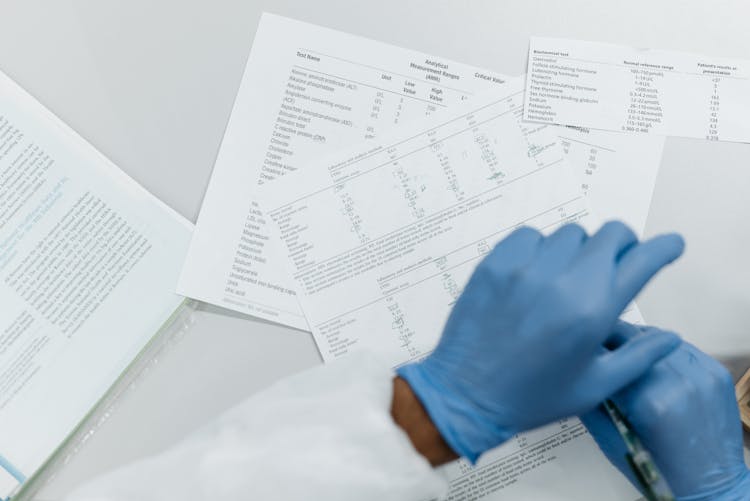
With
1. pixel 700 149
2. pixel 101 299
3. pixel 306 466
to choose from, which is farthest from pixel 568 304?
pixel 101 299

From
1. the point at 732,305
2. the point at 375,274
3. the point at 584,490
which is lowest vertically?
the point at 584,490

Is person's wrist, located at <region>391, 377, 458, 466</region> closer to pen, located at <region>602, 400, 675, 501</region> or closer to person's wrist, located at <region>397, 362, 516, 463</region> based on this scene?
person's wrist, located at <region>397, 362, 516, 463</region>

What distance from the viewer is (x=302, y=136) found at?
0.68 metres

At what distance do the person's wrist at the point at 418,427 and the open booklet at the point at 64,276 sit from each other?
0.29 m

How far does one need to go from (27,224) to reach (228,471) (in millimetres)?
367

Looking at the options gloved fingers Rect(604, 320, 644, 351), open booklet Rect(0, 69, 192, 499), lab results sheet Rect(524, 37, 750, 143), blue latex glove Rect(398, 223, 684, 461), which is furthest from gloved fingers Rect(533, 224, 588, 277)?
open booklet Rect(0, 69, 192, 499)

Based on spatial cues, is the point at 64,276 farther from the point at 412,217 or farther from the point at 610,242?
the point at 610,242

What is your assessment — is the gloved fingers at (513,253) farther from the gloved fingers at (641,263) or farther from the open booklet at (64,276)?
the open booklet at (64,276)

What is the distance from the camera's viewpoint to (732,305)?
0.68m

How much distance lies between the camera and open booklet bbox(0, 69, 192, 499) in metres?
0.64

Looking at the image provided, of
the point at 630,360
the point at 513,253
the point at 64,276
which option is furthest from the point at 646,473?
the point at 64,276

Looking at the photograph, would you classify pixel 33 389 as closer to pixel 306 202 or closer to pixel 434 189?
pixel 306 202

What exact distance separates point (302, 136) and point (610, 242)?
1.14 feet

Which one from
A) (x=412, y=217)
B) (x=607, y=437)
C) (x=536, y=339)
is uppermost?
(x=412, y=217)
